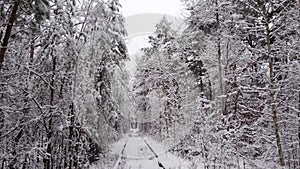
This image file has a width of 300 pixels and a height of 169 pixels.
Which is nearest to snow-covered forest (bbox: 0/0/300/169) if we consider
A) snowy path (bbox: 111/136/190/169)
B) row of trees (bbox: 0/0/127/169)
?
row of trees (bbox: 0/0/127/169)

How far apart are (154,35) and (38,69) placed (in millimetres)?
21152

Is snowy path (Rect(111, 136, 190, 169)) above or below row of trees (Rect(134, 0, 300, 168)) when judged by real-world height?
below

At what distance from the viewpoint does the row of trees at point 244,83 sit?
21.5 ft

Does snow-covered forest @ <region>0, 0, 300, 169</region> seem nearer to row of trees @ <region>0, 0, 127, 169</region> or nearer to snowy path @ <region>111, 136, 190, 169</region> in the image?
row of trees @ <region>0, 0, 127, 169</region>

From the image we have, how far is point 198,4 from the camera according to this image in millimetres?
11953

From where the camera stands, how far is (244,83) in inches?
354

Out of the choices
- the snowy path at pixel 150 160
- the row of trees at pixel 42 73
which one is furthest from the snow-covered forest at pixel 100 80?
the snowy path at pixel 150 160

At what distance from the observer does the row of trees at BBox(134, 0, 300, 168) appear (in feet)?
21.5

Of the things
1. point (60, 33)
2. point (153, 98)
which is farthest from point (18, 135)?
point (153, 98)

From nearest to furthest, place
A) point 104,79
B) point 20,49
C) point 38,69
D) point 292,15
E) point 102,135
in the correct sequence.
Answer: point 20,49
point 38,69
point 292,15
point 102,135
point 104,79

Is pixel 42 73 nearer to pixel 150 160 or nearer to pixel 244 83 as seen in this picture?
pixel 244 83

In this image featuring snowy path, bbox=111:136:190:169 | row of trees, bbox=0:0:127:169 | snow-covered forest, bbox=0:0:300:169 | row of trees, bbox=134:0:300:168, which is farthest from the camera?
snowy path, bbox=111:136:190:169

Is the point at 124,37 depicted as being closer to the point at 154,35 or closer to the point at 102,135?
the point at 102,135

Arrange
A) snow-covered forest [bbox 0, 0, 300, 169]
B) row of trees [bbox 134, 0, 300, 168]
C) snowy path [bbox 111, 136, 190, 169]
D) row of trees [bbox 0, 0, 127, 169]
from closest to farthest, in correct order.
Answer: row of trees [bbox 0, 0, 127, 169] < snow-covered forest [bbox 0, 0, 300, 169] < row of trees [bbox 134, 0, 300, 168] < snowy path [bbox 111, 136, 190, 169]
